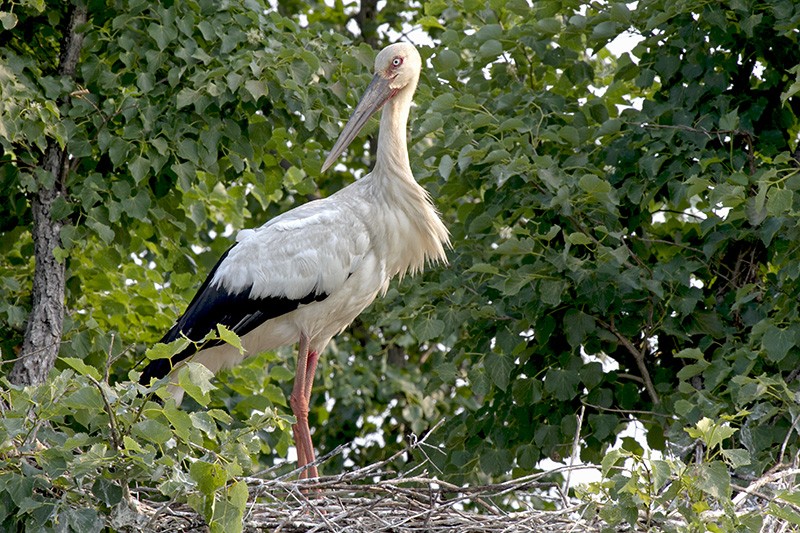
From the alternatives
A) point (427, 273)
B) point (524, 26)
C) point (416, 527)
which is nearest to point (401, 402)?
point (427, 273)

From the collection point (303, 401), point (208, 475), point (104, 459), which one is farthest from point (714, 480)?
point (303, 401)

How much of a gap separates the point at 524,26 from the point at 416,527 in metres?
3.35

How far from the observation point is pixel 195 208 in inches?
308

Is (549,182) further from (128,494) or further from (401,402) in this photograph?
(401,402)

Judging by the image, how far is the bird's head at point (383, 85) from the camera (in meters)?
7.34

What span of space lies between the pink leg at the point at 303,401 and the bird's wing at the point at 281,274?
11.7 inches

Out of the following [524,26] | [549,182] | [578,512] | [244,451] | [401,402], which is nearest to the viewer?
[244,451]

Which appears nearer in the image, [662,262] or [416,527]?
[416,527]

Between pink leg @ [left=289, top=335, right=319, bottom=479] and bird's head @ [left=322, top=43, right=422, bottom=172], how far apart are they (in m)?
1.02

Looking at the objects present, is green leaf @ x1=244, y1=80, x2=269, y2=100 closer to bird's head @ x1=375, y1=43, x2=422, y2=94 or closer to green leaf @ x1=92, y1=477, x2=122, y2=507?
bird's head @ x1=375, y1=43, x2=422, y2=94

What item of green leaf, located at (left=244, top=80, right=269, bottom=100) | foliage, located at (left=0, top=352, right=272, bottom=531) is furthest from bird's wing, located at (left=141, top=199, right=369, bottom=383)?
foliage, located at (left=0, top=352, right=272, bottom=531)

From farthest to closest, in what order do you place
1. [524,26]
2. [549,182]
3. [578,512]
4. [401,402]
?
[401,402], [524,26], [549,182], [578,512]

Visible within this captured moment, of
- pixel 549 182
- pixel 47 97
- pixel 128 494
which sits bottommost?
pixel 128 494

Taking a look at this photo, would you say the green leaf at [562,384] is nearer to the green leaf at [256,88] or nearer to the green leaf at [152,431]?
the green leaf at [256,88]
